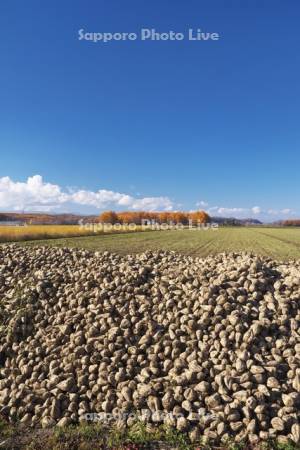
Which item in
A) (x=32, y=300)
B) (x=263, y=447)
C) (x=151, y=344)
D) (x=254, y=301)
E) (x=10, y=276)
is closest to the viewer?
(x=263, y=447)

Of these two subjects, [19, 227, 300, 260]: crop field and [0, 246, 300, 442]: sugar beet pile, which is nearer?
[0, 246, 300, 442]: sugar beet pile

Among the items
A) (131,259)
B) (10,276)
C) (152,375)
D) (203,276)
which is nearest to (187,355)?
(152,375)

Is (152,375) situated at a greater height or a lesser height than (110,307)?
lesser

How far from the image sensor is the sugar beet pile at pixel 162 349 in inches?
264

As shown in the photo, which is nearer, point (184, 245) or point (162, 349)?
point (162, 349)

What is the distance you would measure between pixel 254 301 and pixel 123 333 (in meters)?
3.26

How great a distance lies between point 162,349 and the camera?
26.5 feet

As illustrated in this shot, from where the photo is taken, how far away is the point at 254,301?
908cm

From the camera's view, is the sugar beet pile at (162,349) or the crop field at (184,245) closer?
the sugar beet pile at (162,349)

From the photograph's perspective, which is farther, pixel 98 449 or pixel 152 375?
pixel 152 375

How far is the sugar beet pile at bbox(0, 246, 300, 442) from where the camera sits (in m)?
6.70

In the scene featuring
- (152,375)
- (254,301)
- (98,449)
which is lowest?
(98,449)

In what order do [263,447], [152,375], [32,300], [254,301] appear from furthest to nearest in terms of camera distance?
A: 1. [32,300]
2. [254,301]
3. [152,375]
4. [263,447]

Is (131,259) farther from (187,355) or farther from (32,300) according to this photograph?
(187,355)
